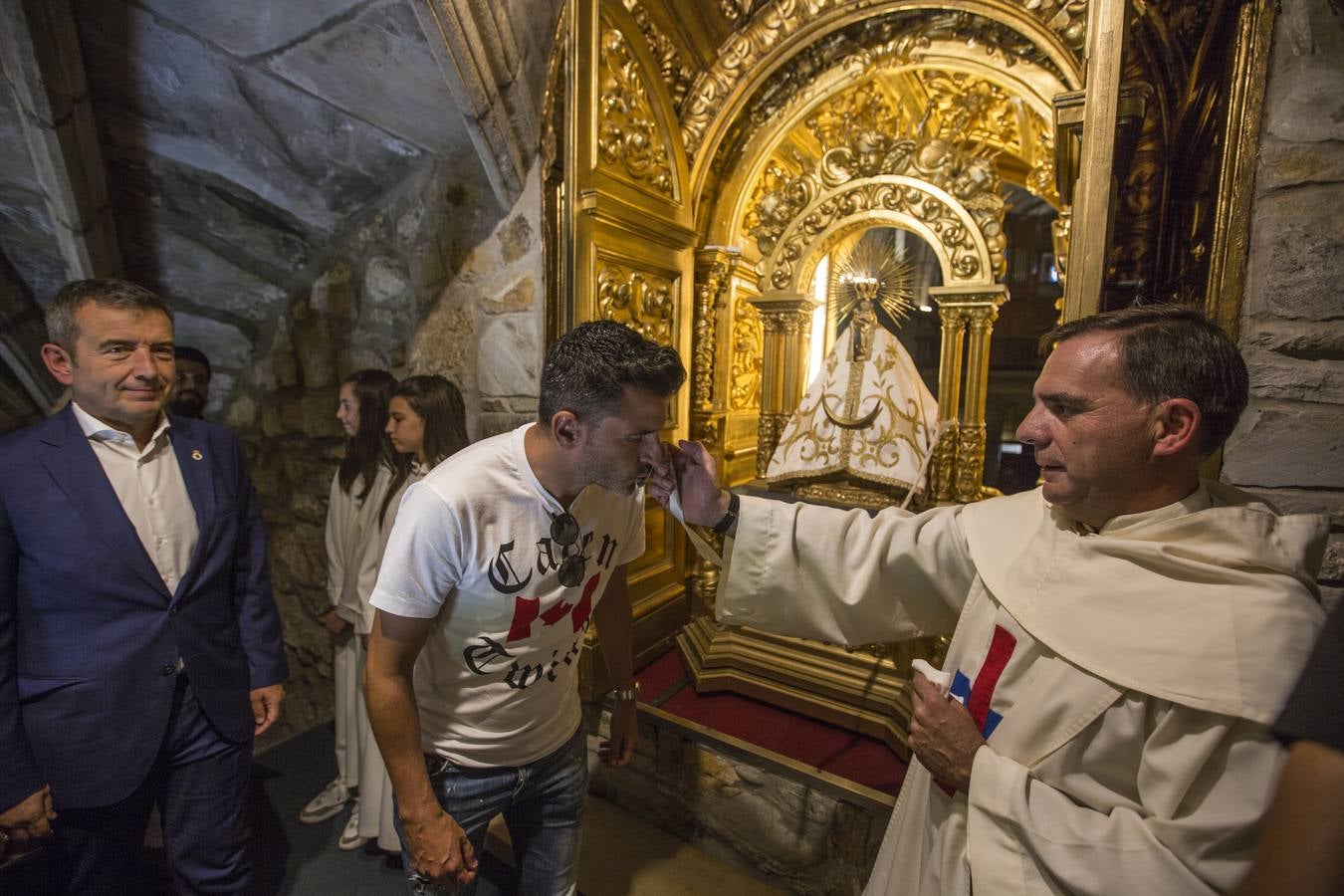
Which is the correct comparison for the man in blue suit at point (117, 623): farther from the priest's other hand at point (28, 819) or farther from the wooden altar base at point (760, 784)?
the wooden altar base at point (760, 784)

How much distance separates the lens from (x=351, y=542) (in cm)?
268

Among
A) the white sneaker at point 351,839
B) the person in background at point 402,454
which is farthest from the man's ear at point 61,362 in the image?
the white sneaker at point 351,839

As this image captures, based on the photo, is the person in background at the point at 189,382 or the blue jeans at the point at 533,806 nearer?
the blue jeans at the point at 533,806

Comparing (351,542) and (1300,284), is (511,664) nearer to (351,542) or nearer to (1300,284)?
(351,542)

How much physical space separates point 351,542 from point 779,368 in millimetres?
2112

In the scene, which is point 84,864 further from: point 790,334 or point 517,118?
point 790,334

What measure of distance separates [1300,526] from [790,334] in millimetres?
2217

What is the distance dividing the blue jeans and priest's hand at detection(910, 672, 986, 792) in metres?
0.94

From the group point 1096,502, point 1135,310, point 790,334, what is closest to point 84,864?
point 1096,502

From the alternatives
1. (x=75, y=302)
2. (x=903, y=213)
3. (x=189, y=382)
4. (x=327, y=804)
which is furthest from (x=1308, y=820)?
(x=189, y=382)

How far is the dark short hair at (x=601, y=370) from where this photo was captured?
4.50 feet

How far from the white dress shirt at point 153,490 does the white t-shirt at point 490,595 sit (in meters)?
0.88

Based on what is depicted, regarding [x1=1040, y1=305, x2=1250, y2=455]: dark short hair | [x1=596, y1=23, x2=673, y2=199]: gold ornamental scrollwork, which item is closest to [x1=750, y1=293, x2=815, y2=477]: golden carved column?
[x1=596, y1=23, x2=673, y2=199]: gold ornamental scrollwork

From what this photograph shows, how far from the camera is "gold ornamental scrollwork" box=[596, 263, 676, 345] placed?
2.58 meters
